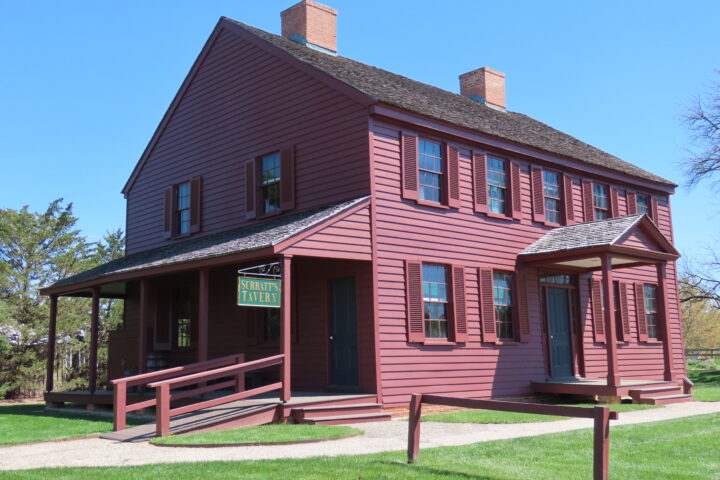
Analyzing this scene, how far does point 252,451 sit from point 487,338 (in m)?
7.52

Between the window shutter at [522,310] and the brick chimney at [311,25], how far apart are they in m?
7.72

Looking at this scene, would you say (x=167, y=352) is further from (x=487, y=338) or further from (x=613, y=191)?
(x=613, y=191)

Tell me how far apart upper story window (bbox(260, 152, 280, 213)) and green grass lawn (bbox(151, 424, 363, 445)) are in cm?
622

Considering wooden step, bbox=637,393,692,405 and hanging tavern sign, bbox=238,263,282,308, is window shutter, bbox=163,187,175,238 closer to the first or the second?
hanging tavern sign, bbox=238,263,282,308

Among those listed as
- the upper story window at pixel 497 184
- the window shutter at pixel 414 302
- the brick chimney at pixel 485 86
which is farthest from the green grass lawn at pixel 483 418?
the brick chimney at pixel 485 86

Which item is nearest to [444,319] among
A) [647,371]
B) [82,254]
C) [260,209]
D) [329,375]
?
[329,375]

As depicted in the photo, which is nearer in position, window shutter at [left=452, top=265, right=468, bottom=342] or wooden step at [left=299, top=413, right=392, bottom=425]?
wooden step at [left=299, top=413, right=392, bottom=425]

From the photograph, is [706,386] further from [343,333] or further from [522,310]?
[343,333]

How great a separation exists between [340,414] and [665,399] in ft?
25.3

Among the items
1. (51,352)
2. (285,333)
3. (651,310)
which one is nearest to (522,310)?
(651,310)

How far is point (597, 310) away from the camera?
1792 cm

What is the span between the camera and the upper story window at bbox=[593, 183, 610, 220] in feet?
62.3

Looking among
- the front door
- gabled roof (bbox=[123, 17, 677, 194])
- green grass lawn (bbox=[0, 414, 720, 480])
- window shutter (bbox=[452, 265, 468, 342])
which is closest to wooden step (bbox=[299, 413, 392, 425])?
the front door

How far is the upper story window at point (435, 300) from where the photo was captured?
14.2 metres
